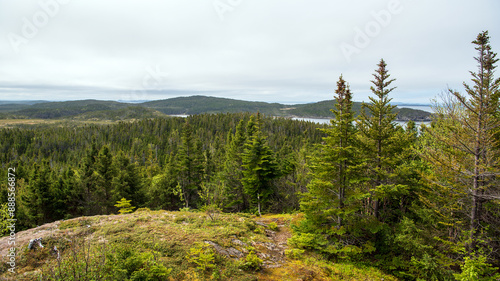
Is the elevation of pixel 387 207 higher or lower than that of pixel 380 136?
lower

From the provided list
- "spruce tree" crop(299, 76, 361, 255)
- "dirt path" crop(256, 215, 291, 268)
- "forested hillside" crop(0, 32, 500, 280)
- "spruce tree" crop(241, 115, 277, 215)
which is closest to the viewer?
"forested hillside" crop(0, 32, 500, 280)

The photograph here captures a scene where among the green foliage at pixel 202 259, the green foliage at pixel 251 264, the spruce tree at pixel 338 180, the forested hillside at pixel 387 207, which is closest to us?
the green foliage at pixel 202 259

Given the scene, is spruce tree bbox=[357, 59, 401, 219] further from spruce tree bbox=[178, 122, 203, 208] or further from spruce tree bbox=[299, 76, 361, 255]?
spruce tree bbox=[178, 122, 203, 208]

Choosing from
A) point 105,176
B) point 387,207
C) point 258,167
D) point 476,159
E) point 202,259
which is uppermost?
point 476,159

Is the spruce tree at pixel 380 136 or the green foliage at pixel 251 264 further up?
the spruce tree at pixel 380 136

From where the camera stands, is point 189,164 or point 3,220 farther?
point 189,164

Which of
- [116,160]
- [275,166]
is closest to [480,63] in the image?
[275,166]

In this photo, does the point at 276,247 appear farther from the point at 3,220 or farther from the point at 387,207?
the point at 3,220

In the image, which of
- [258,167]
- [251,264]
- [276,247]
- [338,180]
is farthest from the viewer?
[258,167]

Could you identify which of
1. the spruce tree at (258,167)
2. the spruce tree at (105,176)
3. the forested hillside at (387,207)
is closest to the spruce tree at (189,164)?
the spruce tree at (105,176)

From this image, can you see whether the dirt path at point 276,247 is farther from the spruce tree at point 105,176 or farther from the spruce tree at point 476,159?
the spruce tree at point 105,176

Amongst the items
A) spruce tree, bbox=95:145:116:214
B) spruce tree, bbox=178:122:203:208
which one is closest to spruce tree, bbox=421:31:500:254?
spruce tree, bbox=178:122:203:208

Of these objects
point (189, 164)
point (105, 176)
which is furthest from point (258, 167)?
point (105, 176)

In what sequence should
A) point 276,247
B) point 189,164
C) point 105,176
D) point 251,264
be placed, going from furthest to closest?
point 189,164, point 105,176, point 276,247, point 251,264
